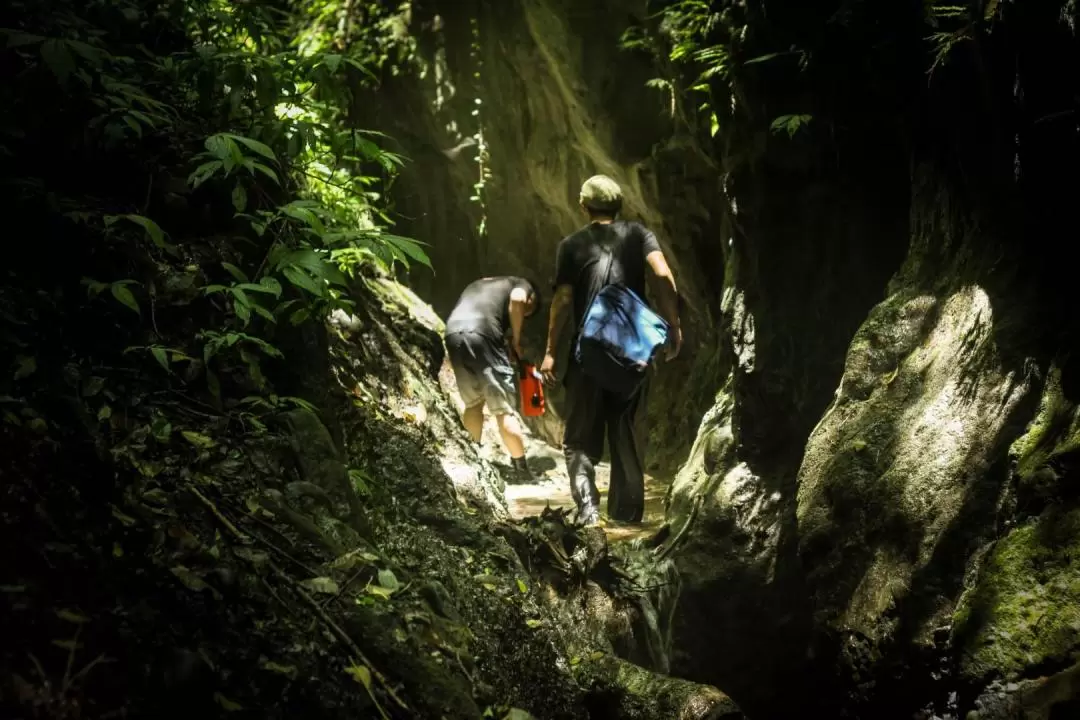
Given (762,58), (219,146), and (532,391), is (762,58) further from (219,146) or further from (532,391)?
(532,391)

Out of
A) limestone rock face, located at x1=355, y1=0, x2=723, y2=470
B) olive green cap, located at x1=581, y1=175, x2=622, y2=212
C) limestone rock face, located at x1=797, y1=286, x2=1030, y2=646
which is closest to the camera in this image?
limestone rock face, located at x1=797, y1=286, x2=1030, y2=646

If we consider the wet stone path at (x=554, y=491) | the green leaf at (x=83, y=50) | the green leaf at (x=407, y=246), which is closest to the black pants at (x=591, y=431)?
the wet stone path at (x=554, y=491)

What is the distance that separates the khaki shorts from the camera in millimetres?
6590

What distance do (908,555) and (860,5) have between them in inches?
103

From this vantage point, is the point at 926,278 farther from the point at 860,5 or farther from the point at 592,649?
the point at 592,649

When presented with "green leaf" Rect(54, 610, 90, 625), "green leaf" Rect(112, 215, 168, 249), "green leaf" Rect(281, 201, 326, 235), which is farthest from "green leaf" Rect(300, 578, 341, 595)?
"green leaf" Rect(281, 201, 326, 235)

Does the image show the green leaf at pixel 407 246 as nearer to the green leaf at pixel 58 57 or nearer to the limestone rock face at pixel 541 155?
the green leaf at pixel 58 57

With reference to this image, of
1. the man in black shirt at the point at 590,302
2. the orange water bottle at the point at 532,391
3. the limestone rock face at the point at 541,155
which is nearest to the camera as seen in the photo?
the man in black shirt at the point at 590,302

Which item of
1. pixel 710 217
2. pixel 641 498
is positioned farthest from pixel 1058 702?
pixel 710 217

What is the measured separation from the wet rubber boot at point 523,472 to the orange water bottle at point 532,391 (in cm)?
136

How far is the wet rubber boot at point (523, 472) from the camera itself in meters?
8.32

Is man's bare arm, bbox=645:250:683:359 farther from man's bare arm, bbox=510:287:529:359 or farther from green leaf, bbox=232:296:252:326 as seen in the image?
green leaf, bbox=232:296:252:326

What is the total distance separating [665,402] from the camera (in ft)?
33.7

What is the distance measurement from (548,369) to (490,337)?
851mm
